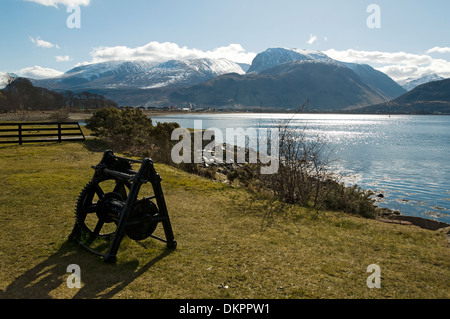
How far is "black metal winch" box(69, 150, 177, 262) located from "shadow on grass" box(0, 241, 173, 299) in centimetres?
26

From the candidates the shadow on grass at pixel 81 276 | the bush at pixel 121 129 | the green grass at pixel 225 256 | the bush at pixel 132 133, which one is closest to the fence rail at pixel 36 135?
the bush at pixel 121 129

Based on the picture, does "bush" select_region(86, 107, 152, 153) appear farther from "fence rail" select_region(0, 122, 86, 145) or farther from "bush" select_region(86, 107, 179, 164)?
"fence rail" select_region(0, 122, 86, 145)

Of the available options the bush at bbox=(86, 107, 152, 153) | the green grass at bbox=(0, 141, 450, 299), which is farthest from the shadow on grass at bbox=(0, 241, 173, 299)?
the bush at bbox=(86, 107, 152, 153)

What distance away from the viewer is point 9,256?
675 centimetres

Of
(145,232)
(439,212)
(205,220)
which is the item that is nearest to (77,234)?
(145,232)

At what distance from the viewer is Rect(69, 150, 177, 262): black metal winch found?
6.55 metres

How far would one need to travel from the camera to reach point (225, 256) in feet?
23.7

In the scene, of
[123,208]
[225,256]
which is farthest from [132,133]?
[225,256]

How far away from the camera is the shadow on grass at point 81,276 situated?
216 inches

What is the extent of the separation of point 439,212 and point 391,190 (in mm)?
6641

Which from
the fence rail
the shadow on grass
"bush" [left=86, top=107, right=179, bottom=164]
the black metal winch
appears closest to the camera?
the shadow on grass

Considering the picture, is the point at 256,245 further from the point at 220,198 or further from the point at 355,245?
the point at 220,198

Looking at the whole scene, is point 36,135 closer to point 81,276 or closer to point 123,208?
point 123,208

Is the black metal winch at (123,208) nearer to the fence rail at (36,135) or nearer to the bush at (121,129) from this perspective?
the bush at (121,129)
